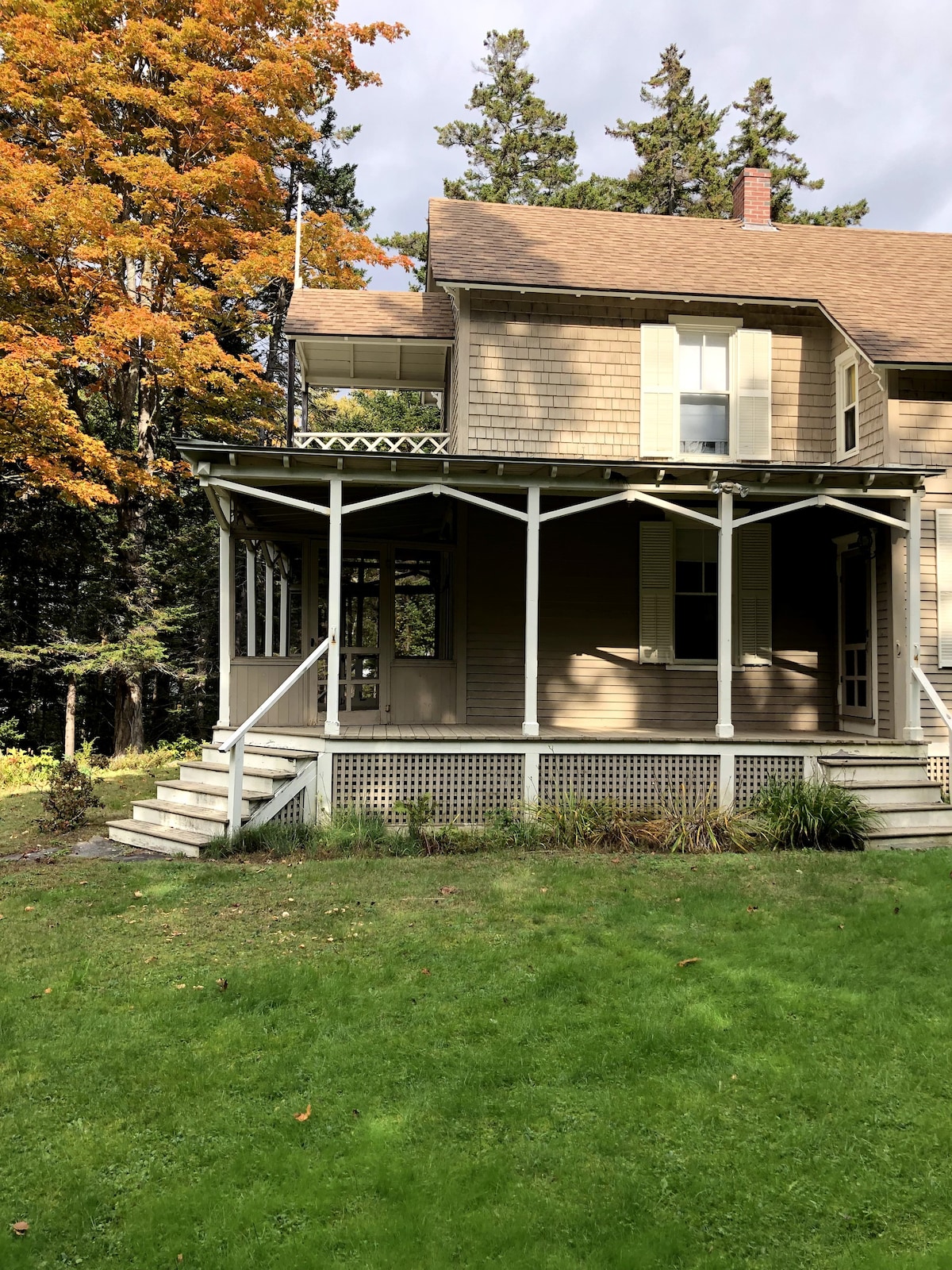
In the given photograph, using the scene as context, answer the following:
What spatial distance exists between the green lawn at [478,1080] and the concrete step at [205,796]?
69.5 inches

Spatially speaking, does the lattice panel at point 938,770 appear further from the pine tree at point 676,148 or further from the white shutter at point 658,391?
the pine tree at point 676,148

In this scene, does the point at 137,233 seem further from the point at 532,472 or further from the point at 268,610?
the point at 532,472

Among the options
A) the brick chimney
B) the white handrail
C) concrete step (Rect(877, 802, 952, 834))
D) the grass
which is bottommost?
the grass

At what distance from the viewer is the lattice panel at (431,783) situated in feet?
28.6

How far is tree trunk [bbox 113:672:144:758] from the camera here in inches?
659

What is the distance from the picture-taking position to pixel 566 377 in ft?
36.8

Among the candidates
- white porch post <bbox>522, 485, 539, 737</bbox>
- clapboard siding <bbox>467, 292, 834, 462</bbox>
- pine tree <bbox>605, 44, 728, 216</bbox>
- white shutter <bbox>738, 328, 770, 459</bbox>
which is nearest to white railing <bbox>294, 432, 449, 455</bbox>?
clapboard siding <bbox>467, 292, 834, 462</bbox>

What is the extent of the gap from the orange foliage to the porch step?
1245cm

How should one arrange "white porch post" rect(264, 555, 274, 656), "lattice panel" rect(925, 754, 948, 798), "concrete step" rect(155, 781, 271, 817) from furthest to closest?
"white porch post" rect(264, 555, 274, 656) → "lattice panel" rect(925, 754, 948, 798) → "concrete step" rect(155, 781, 271, 817)

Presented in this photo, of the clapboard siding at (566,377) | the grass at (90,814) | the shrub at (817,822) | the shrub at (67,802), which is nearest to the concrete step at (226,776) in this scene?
the grass at (90,814)

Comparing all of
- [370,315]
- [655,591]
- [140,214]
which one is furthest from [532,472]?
[140,214]

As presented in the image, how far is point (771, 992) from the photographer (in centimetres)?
471

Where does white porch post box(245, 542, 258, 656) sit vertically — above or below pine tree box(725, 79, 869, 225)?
below

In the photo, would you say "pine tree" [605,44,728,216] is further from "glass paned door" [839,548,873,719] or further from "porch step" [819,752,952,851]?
"porch step" [819,752,952,851]
